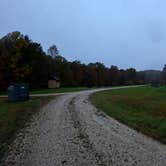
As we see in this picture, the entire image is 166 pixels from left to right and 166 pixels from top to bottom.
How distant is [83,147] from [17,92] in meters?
22.2

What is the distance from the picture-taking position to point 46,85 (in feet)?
239

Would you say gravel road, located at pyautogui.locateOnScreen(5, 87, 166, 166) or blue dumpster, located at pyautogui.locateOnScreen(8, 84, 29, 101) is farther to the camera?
blue dumpster, located at pyautogui.locateOnScreen(8, 84, 29, 101)

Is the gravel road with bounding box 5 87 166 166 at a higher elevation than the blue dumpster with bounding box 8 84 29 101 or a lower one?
lower

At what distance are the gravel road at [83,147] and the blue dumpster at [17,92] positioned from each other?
1716cm

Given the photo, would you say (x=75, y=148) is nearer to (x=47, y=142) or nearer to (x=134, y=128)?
(x=47, y=142)

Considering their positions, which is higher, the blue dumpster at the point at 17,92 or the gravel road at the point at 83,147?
the blue dumpster at the point at 17,92

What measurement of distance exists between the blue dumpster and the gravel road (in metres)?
17.2

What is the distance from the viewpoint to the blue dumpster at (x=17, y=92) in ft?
101

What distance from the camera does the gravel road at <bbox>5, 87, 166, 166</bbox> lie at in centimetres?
816

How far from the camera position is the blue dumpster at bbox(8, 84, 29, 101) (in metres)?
30.8

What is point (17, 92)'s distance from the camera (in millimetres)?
30922

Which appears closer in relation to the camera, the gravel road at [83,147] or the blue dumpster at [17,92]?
the gravel road at [83,147]

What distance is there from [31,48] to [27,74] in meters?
5.16

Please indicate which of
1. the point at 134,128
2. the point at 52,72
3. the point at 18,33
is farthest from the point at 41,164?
Result: the point at 52,72
